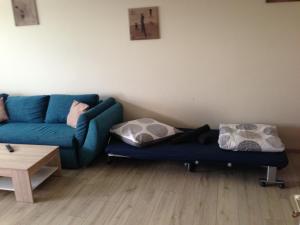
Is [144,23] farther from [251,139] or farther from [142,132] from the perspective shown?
[251,139]

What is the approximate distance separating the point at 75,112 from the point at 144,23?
138cm

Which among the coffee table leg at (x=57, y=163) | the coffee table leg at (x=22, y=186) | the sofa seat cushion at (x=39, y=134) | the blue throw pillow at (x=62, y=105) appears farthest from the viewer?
the blue throw pillow at (x=62, y=105)

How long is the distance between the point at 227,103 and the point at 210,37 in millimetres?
820

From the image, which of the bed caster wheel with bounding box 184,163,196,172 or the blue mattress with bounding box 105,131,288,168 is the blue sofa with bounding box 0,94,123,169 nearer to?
the blue mattress with bounding box 105,131,288,168

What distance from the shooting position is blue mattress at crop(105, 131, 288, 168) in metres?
2.73

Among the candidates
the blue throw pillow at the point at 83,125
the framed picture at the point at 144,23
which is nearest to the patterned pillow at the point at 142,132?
the blue throw pillow at the point at 83,125

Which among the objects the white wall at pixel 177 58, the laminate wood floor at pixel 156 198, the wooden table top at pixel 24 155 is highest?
the white wall at pixel 177 58

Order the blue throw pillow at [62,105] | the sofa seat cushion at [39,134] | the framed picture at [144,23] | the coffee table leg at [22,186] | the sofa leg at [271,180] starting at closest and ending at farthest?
the coffee table leg at [22,186], the sofa leg at [271,180], the sofa seat cushion at [39,134], the framed picture at [144,23], the blue throw pillow at [62,105]

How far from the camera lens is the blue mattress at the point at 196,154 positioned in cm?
273

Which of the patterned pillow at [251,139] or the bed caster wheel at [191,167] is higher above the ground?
the patterned pillow at [251,139]

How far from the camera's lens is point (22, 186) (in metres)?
2.62

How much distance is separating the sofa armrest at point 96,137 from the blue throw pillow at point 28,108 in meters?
1.03

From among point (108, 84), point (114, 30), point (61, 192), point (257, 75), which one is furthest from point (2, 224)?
point (257, 75)

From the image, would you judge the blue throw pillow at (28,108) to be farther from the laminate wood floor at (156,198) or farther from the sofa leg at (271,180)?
the sofa leg at (271,180)
